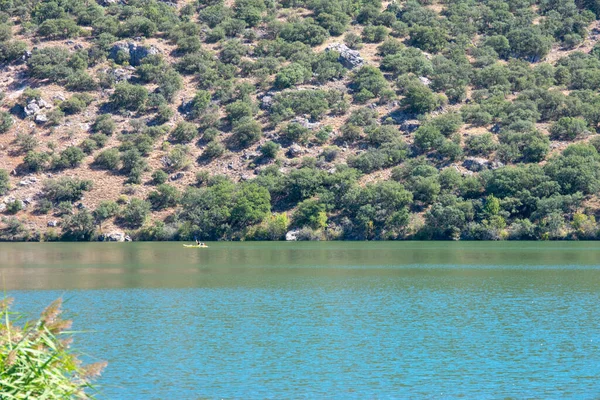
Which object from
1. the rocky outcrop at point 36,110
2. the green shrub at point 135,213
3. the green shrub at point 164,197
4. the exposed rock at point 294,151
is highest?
the rocky outcrop at point 36,110

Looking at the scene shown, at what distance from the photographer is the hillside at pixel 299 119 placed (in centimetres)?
9800

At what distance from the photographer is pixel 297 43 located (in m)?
141

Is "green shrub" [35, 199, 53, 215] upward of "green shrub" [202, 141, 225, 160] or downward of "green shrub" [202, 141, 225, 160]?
downward

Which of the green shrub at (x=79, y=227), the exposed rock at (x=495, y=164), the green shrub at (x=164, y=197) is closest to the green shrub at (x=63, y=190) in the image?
the green shrub at (x=79, y=227)

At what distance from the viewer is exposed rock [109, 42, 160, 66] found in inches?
5295

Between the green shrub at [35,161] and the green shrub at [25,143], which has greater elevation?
the green shrub at [25,143]

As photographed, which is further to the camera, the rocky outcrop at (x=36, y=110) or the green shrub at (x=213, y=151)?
the rocky outcrop at (x=36, y=110)

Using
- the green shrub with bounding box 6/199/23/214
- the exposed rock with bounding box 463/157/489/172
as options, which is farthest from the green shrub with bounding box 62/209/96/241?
the exposed rock with bounding box 463/157/489/172

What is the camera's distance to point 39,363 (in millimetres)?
12383

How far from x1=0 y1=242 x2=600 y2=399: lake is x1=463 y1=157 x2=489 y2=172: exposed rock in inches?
1317

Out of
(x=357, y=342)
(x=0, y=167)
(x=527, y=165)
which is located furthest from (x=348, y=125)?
(x=357, y=342)

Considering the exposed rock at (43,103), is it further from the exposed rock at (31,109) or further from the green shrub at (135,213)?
the green shrub at (135,213)

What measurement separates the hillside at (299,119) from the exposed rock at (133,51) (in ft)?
1.27

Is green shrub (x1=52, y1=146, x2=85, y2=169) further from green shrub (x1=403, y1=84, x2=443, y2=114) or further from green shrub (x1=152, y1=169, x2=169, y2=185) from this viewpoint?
green shrub (x1=403, y1=84, x2=443, y2=114)
